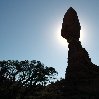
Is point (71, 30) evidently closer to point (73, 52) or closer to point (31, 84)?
point (73, 52)

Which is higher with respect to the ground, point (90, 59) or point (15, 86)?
point (90, 59)

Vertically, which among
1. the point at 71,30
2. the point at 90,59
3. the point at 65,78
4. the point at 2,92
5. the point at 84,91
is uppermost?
the point at 71,30

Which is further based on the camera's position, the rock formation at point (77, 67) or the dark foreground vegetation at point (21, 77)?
the rock formation at point (77, 67)

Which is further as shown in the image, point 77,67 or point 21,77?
point 77,67

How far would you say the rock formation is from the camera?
7488 centimetres

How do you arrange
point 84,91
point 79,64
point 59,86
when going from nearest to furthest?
point 84,91 → point 59,86 → point 79,64

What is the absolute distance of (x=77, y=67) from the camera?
282 ft

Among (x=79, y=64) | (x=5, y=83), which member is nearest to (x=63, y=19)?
(x=79, y=64)

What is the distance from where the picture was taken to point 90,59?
91.4m

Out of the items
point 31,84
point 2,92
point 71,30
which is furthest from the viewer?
point 71,30

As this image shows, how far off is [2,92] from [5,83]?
1.94 m

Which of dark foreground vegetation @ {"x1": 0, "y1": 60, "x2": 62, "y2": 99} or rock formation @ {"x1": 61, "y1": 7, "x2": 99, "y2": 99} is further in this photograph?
rock formation @ {"x1": 61, "y1": 7, "x2": 99, "y2": 99}

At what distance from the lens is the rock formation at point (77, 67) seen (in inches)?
2948

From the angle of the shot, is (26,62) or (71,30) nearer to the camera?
(26,62)
